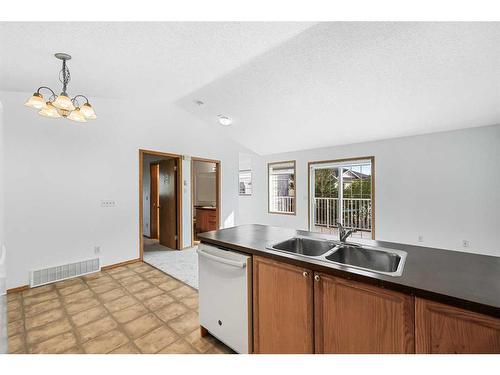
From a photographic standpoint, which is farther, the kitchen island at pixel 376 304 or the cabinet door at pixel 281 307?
the cabinet door at pixel 281 307

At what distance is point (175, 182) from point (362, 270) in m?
4.00

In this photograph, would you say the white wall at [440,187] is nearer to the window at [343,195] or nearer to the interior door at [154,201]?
the window at [343,195]

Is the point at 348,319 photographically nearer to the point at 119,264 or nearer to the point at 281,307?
the point at 281,307

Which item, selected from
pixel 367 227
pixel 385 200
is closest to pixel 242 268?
pixel 385 200

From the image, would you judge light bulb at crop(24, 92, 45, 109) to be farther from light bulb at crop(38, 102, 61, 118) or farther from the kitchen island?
the kitchen island

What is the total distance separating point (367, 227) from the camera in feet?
15.6

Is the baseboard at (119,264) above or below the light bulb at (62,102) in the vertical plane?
below

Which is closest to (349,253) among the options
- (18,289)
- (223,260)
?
(223,260)

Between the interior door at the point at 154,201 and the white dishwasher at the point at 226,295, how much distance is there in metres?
3.85

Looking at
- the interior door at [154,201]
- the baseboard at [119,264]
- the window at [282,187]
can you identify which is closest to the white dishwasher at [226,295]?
the baseboard at [119,264]

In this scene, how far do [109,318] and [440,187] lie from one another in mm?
4957

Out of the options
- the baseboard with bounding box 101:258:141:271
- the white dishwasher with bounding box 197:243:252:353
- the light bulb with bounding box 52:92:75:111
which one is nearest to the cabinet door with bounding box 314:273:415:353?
the white dishwasher with bounding box 197:243:252:353

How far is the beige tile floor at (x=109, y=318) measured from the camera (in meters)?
1.71
